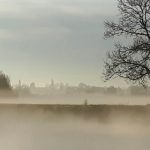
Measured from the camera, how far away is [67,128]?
32.3 meters

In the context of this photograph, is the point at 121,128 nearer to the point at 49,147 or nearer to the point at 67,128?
the point at 67,128

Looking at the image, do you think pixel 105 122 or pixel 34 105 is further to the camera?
pixel 34 105

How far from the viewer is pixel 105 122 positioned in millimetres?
34562

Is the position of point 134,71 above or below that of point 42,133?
above

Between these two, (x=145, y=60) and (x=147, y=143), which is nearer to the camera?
(x=147, y=143)

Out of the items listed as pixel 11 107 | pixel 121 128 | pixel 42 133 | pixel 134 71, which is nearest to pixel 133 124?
pixel 121 128

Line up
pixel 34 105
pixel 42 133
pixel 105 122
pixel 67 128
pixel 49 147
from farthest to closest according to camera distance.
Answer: pixel 34 105
pixel 105 122
pixel 67 128
pixel 42 133
pixel 49 147

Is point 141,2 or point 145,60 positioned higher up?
point 141,2

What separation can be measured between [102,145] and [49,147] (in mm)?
2798

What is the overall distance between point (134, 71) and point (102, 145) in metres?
8.77

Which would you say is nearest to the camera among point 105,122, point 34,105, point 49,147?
point 49,147

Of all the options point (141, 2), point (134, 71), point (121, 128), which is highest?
point (141, 2)

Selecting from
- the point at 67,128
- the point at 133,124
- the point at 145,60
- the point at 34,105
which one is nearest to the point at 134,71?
the point at 145,60

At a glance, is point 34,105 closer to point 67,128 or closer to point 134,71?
point 67,128
